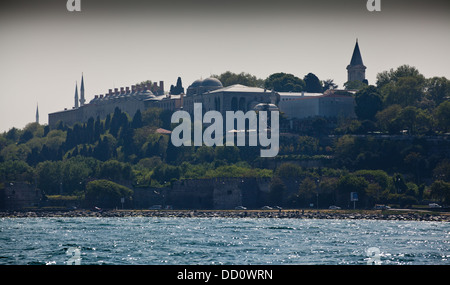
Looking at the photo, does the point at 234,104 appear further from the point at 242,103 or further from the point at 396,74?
the point at 396,74

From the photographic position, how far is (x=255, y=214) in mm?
70250

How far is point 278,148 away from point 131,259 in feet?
195

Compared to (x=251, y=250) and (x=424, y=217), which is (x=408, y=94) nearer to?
(x=424, y=217)

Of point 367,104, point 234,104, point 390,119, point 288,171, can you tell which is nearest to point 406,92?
point 367,104

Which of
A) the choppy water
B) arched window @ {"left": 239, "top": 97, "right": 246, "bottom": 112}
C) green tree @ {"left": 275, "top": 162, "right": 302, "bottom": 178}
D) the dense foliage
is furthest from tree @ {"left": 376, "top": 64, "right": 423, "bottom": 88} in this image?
the choppy water

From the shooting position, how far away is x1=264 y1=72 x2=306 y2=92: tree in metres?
124

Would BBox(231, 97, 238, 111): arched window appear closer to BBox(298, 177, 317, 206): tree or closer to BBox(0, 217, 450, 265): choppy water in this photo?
BBox(298, 177, 317, 206): tree

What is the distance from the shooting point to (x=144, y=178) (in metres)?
88.2

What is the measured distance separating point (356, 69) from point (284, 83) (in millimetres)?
10472

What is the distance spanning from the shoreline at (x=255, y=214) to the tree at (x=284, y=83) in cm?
5057

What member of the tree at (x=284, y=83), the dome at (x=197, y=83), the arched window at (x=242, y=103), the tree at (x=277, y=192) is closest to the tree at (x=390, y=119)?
the arched window at (x=242, y=103)

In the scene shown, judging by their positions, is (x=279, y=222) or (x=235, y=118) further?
(x=235, y=118)

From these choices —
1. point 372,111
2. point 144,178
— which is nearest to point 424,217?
point 144,178

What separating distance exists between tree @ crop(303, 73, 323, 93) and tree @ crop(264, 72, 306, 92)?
953mm
